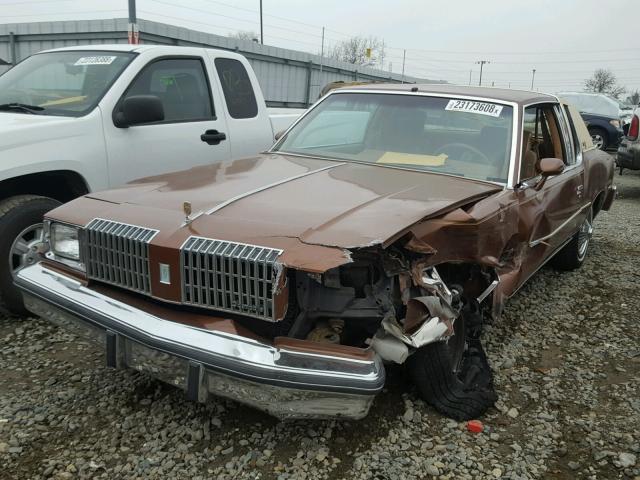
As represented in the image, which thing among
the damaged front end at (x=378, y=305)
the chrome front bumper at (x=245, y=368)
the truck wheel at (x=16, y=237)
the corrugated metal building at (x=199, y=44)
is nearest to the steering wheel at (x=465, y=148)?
the damaged front end at (x=378, y=305)

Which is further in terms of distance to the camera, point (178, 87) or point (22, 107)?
point (178, 87)

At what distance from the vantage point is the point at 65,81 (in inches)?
185

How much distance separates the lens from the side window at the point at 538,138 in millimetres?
3916

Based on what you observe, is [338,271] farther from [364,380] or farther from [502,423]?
[502,423]

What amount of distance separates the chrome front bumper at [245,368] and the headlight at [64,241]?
0.63m

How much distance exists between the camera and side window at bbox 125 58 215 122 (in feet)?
15.7

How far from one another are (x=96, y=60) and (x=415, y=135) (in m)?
2.79

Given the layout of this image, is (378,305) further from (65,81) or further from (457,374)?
(65,81)

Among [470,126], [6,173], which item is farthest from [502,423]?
[6,173]

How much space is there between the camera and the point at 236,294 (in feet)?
8.00

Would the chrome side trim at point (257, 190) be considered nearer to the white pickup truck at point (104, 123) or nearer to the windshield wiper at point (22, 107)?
the white pickup truck at point (104, 123)

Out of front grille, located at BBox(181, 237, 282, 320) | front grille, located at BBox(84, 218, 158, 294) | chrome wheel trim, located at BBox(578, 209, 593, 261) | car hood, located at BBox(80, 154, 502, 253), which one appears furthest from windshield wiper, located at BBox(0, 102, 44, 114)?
chrome wheel trim, located at BBox(578, 209, 593, 261)

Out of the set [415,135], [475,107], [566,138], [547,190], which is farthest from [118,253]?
[566,138]

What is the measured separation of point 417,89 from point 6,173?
2.93 meters
